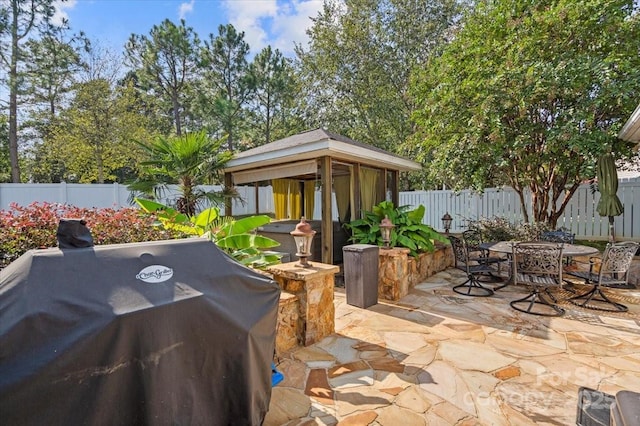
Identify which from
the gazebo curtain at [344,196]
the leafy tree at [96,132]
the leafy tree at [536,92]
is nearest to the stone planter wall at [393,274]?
the gazebo curtain at [344,196]

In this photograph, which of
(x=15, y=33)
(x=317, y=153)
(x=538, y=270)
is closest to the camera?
(x=538, y=270)

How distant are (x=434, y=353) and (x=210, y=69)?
18263 mm

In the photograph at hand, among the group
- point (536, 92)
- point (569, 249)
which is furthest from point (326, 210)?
point (536, 92)

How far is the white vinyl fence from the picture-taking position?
321 inches

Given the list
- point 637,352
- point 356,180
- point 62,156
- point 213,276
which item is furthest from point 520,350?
point 62,156

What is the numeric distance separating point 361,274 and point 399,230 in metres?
1.95

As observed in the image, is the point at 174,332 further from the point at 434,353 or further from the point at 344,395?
the point at 434,353

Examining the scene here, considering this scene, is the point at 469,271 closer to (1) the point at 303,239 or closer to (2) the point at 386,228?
(2) the point at 386,228

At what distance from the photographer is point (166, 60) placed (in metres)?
16.5

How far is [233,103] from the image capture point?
17.8m

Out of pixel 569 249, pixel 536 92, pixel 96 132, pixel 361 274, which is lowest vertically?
pixel 361 274

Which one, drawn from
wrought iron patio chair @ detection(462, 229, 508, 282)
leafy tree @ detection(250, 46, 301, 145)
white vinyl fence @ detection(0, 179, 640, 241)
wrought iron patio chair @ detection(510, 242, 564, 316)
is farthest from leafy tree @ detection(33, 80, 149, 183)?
wrought iron patio chair @ detection(510, 242, 564, 316)

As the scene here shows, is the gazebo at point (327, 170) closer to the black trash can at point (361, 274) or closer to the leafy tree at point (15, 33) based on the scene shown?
the black trash can at point (361, 274)

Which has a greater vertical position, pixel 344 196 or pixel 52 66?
pixel 52 66
